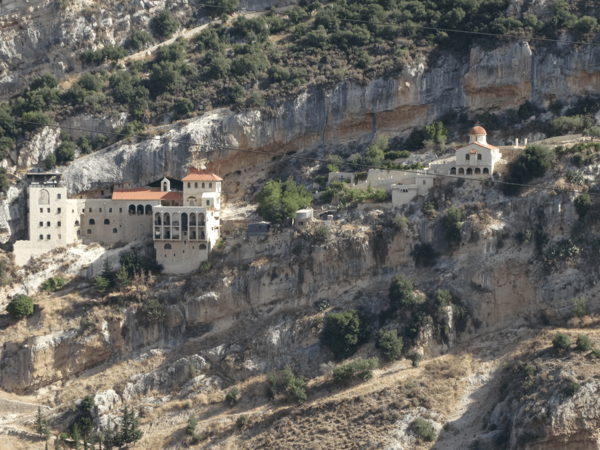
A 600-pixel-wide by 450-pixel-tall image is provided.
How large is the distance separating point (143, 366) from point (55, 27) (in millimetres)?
34825

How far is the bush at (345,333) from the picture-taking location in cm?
7719

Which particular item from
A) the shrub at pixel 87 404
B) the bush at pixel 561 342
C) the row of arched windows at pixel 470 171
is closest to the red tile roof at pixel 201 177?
the row of arched windows at pixel 470 171

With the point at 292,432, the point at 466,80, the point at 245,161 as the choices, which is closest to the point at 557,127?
the point at 466,80

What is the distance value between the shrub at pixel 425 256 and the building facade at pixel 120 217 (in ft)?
48.9

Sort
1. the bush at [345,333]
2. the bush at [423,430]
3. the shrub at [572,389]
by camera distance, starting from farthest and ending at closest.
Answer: the bush at [345,333] → the bush at [423,430] → the shrub at [572,389]

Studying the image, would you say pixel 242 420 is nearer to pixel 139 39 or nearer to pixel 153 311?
pixel 153 311

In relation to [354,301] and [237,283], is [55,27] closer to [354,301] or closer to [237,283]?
[237,283]

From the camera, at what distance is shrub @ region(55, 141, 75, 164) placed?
296ft

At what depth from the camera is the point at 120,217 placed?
3420 inches

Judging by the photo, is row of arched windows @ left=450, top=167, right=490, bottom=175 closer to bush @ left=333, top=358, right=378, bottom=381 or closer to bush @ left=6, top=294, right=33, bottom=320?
bush @ left=333, top=358, right=378, bottom=381

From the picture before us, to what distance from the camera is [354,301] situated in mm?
79562

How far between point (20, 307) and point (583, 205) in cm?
3932

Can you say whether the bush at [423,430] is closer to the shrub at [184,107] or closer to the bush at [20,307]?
the bush at [20,307]

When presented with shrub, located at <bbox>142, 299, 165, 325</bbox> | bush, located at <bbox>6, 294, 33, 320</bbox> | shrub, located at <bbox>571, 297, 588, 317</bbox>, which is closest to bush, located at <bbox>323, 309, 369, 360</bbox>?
shrub, located at <bbox>142, 299, 165, 325</bbox>
